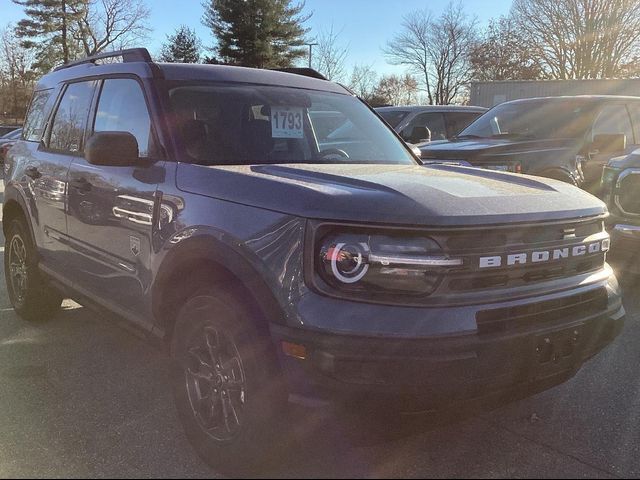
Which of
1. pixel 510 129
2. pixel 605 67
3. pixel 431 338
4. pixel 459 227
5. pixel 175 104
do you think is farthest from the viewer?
pixel 605 67

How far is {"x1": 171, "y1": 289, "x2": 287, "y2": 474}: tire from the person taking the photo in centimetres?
221

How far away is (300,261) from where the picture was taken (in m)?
2.15

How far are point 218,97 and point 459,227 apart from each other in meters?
1.78

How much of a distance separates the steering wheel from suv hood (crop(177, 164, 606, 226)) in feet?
1.23

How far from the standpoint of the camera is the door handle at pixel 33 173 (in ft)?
14.1

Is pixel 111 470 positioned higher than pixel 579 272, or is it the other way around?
pixel 579 272

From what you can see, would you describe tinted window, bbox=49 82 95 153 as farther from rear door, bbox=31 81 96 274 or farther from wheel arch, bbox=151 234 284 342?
wheel arch, bbox=151 234 284 342

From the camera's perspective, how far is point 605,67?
40.8 m

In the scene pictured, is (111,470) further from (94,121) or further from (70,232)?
(94,121)

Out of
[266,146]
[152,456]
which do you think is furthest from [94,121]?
[152,456]

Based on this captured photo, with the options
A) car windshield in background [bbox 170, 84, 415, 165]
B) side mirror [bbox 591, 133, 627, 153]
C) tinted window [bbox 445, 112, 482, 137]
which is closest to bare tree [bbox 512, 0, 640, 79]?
tinted window [bbox 445, 112, 482, 137]

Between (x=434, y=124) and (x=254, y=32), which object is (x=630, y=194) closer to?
(x=434, y=124)

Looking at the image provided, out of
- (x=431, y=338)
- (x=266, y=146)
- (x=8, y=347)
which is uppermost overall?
(x=266, y=146)

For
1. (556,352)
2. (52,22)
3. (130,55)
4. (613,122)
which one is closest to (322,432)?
(556,352)
